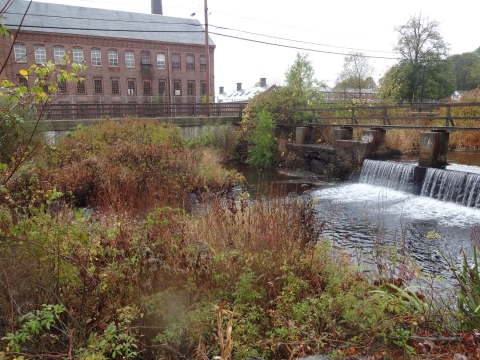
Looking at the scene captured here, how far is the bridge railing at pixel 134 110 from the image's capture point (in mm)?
Answer: 19250

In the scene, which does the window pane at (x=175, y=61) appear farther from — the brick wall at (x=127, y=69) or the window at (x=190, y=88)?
the window at (x=190, y=88)

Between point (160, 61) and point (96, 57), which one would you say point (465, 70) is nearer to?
point (160, 61)

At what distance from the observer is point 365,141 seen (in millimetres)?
15852

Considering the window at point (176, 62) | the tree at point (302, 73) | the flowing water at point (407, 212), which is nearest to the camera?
the flowing water at point (407, 212)

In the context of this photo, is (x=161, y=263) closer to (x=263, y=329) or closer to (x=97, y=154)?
(x=263, y=329)

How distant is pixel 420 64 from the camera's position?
35281mm

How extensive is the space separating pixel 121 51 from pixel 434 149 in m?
35.9

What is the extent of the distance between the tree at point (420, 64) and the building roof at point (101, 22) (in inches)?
810

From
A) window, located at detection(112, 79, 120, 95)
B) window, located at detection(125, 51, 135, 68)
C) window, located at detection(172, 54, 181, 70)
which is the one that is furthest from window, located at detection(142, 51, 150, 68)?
window, located at detection(112, 79, 120, 95)

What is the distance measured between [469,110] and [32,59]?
36642mm

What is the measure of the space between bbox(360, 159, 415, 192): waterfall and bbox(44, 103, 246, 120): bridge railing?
420 inches

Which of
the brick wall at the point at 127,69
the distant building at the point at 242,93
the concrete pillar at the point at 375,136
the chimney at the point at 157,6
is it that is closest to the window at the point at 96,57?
the brick wall at the point at 127,69

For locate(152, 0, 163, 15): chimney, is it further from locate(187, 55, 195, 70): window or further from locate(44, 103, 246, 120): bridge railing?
locate(44, 103, 246, 120): bridge railing

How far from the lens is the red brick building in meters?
36.1
